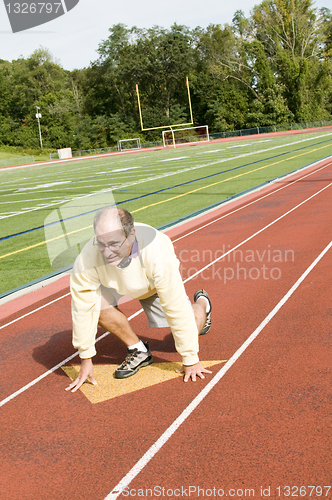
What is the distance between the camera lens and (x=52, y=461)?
10.6 ft

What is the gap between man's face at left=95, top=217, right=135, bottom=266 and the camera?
3420 millimetres

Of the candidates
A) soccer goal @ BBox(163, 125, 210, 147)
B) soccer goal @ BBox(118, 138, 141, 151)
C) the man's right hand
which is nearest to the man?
the man's right hand

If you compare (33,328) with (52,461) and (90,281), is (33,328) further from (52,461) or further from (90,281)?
(52,461)

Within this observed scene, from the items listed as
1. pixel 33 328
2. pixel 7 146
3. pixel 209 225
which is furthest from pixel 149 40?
pixel 33 328

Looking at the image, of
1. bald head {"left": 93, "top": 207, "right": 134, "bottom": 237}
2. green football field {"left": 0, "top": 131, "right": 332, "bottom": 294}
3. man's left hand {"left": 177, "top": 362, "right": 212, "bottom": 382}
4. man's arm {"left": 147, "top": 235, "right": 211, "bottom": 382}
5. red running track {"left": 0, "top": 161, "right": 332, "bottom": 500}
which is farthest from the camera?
green football field {"left": 0, "top": 131, "right": 332, "bottom": 294}

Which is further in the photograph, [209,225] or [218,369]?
[209,225]

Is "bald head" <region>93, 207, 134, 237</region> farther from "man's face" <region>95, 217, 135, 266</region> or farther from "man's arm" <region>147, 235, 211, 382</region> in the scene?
"man's arm" <region>147, 235, 211, 382</region>

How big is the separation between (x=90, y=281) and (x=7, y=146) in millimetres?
76692

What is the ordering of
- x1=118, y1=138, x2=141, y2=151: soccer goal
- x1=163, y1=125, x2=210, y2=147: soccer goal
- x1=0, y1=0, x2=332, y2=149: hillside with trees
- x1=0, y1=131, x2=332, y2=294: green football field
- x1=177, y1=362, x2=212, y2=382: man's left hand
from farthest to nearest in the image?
1. x1=0, y1=0, x2=332, y2=149: hillside with trees
2. x1=118, y1=138, x2=141, y2=151: soccer goal
3. x1=163, y1=125, x2=210, y2=147: soccer goal
4. x1=0, y1=131, x2=332, y2=294: green football field
5. x1=177, y1=362, x2=212, y2=382: man's left hand

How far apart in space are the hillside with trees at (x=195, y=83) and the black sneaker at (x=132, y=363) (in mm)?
64071

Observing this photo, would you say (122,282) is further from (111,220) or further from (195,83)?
(195,83)

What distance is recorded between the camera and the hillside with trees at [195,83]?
66.4 metres

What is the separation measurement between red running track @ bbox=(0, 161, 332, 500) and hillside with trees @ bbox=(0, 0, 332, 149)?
207ft

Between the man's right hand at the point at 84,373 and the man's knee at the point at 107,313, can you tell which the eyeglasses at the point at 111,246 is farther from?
the man's right hand at the point at 84,373
